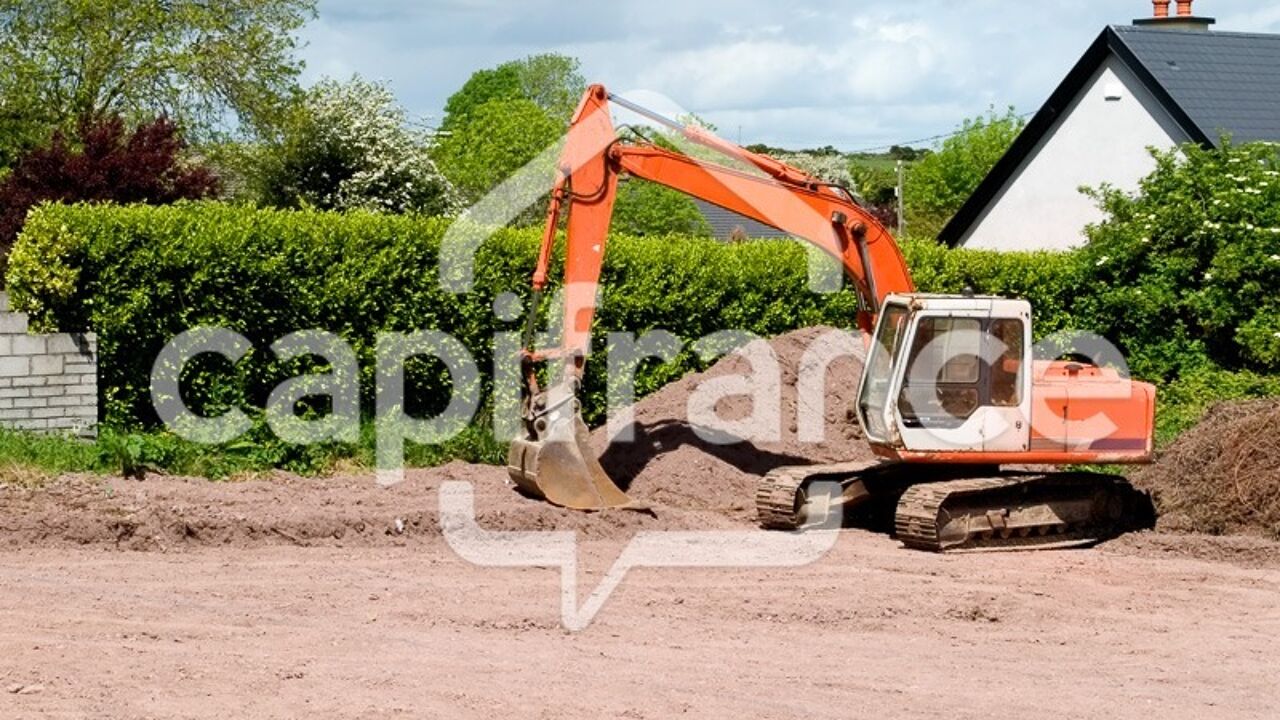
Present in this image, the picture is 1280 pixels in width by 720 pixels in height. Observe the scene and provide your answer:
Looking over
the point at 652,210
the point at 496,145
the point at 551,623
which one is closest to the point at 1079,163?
the point at 496,145

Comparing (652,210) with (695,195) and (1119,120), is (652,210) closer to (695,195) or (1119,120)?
(1119,120)

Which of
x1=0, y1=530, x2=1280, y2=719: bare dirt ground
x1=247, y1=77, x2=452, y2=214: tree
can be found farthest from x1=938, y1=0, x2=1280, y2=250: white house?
x1=0, y1=530, x2=1280, y2=719: bare dirt ground

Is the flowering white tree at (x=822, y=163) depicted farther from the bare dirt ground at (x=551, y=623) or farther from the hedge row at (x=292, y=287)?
the bare dirt ground at (x=551, y=623)

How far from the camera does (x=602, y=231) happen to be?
50.1 ft

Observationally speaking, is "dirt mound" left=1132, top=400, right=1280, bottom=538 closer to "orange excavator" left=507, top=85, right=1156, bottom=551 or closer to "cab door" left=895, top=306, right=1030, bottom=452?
"orange excavator" left=507, top=85, right=1156, bottom=551

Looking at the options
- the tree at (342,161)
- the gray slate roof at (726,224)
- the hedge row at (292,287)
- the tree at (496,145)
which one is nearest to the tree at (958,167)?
the gray slate roof at (726,224)

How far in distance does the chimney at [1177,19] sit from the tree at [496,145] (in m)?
13.2

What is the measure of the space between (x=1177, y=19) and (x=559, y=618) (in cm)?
2436

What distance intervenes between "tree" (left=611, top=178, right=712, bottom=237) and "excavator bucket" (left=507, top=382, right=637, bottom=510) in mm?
27576

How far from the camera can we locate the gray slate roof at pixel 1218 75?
88.9 ft

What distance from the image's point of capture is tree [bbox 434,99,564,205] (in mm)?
38594

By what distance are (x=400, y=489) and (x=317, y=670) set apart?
6829 mm

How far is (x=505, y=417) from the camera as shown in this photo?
18594 mm

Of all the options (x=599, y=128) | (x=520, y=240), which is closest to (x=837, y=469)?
(x=599, y=128)
